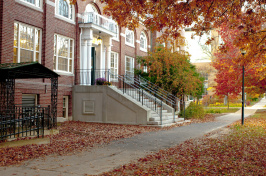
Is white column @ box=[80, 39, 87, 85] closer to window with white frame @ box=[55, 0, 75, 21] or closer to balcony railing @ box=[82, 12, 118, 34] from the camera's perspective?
balcony railing @ box=[82, 12, 118, 34]

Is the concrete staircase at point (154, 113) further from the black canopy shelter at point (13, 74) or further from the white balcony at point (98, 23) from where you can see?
the black canopy shelter at point (13, 74)

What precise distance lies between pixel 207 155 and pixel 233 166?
48.6 inches

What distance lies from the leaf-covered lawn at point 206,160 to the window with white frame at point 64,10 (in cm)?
1126

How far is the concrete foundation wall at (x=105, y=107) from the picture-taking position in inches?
592

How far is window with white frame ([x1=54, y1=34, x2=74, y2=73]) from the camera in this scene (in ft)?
52.8

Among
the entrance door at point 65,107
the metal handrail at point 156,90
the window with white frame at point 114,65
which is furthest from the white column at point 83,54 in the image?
the metal handrail at point 156,90

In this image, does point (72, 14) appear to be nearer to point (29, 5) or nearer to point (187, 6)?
point (29, 5)

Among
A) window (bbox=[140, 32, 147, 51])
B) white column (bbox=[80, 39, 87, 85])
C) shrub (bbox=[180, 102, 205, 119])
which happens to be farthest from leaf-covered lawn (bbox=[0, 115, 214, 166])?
window (bbox=[140, 32, 147, 51])

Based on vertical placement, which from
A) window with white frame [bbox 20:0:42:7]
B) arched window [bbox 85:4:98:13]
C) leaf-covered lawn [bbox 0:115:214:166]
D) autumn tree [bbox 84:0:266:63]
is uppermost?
arched window [bbox 85:4:98:13]

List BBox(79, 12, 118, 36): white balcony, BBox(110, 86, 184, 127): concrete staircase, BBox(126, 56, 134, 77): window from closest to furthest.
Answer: BBox(110, 86, 184, 127): concrete staircase < BBox(79, 12, 118, 36): white balcony < BBox(126, 56, 134, 77): window

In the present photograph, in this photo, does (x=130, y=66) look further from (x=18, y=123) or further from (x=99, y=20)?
(x=18, y=123)

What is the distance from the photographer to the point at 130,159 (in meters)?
7.23

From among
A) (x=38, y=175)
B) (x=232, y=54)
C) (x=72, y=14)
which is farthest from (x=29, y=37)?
(x=232, y=54)

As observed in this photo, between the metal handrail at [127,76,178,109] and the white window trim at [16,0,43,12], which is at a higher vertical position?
the white window trim at [16,0,43,12]
